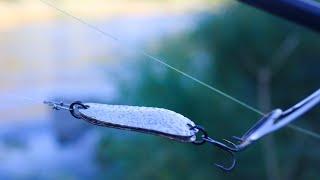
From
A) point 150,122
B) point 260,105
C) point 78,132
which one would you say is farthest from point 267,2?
point 78,132

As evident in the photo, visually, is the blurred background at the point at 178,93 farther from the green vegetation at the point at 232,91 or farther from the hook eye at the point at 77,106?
the hook eye at the point at 77,106

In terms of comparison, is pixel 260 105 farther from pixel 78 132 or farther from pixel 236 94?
pixel 78 132

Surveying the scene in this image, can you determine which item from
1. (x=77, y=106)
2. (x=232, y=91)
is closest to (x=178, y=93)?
(x=232, y=91)

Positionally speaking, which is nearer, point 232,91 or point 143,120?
point 143,120

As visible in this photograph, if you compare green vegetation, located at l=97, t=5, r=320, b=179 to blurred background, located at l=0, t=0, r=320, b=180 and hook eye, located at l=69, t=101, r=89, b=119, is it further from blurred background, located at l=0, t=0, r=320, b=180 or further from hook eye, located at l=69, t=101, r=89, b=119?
hook eye, located at l=69, t=101, r=89, b=119

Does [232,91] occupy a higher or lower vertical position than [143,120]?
higher

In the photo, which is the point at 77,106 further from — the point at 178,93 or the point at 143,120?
the point at 178,93
